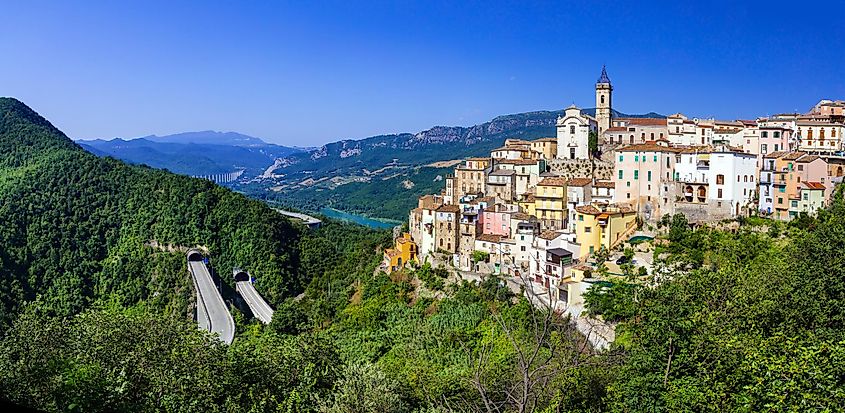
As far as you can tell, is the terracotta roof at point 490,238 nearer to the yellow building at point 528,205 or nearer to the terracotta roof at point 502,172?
the yellow building at point 528,205

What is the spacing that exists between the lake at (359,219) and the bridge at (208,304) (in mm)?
25823

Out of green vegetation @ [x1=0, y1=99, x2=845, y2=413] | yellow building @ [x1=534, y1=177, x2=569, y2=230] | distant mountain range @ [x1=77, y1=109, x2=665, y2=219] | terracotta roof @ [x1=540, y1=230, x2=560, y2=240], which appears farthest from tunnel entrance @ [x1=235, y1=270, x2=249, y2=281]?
distant mountain range @ [x1=77, y1=109, x2=665, y2=219]

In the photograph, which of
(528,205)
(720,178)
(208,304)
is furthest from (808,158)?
(208,304)

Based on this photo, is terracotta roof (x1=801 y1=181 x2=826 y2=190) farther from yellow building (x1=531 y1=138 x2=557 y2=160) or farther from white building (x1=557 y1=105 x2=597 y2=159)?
yellow building (x1=531 y1=138 x2=557 y2=160)

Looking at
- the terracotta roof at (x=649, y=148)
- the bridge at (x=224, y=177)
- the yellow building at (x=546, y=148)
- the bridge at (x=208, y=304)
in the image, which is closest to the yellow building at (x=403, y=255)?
the yellow building at (x=546, y=148)

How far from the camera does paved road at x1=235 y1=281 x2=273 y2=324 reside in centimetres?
2684

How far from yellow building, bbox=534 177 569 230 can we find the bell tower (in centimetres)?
557

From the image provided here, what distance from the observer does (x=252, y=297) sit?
29328mm

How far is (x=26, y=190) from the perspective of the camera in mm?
32812

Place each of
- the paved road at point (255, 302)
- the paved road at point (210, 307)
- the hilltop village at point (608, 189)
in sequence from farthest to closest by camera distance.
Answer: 1. the paved road at point (255, 302)
2. the paved road at point (210, 307)
3. the hilltop village at point (608, 189)

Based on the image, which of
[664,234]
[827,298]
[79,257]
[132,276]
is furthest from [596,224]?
[79,257]

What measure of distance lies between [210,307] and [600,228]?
16.3 m

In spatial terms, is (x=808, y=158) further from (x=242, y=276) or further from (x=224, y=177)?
(x=224, y=177)

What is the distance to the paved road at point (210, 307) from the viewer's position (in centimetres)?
2339
